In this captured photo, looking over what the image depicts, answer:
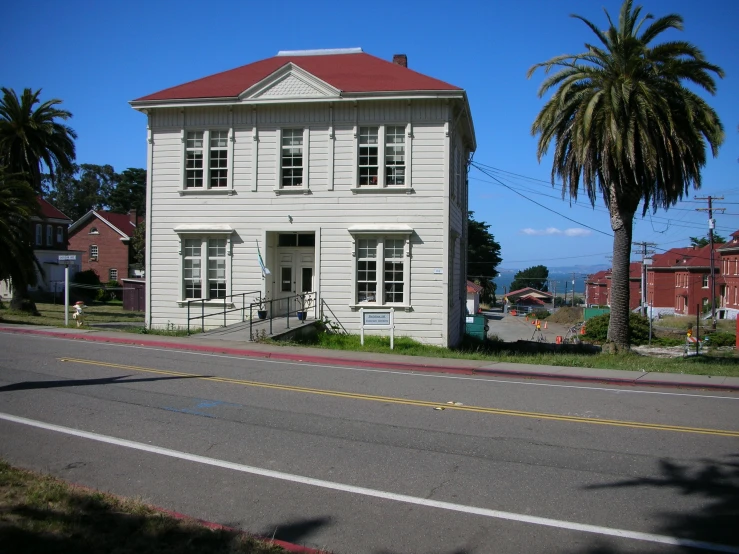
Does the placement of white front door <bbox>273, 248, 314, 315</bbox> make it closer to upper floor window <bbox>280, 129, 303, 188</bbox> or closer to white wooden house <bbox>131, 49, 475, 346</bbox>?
white wooden house <bbox>131, 49, 475, 346</bbox>

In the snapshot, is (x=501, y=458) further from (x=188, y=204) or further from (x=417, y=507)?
(x=188, y=204)

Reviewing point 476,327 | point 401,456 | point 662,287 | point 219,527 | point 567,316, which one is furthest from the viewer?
point 567,316

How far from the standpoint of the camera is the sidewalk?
44.7 feet

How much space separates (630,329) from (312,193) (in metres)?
32.8

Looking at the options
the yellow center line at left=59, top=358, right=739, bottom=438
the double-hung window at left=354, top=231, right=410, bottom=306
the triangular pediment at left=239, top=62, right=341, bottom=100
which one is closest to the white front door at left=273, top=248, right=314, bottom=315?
the double-hung window at left=354, top=231, right=410, bottom=306

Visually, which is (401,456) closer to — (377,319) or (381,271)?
(377,319)

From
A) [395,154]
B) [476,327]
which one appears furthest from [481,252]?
[395,154]

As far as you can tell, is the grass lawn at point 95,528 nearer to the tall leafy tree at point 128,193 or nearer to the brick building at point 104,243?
the brick building at point 104,243

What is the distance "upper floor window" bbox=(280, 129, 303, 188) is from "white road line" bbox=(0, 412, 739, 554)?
596 inches

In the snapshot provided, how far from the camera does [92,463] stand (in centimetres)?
727

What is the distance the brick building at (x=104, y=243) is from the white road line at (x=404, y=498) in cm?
6380

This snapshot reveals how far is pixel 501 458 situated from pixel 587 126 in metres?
15.3

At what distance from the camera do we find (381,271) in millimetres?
22016

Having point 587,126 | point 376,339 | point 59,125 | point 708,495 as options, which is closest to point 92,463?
point 708,495
